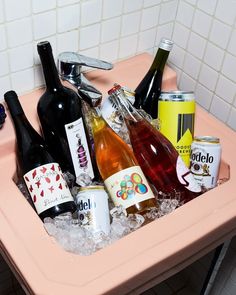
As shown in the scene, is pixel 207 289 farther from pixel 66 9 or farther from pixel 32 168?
pixel 66 9

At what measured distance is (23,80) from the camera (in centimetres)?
74

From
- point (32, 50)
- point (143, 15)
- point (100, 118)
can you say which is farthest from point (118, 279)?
point (143, 15)

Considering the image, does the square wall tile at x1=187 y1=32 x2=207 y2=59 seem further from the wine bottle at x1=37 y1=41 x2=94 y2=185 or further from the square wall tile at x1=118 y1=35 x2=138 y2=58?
the wine bottle at x1=37 y1=41 x2=94 y2=185

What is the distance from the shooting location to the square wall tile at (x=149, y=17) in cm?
81

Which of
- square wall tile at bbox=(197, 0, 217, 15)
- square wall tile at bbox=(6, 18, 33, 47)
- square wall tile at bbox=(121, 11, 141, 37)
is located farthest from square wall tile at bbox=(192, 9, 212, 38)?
square wall tile at bbox=(6, 18, 33, 47)

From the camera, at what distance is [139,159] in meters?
0.73

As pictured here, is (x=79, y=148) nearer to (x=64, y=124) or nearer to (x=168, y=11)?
(x=64, y=124)

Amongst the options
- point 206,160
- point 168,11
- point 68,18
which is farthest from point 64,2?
point 206,160

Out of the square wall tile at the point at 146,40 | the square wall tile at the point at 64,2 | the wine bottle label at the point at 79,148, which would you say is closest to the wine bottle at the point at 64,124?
the wine bottle label at the point at 79,148

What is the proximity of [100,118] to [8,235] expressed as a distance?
0.26m

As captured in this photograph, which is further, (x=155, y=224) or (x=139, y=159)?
(x=139, y=159)

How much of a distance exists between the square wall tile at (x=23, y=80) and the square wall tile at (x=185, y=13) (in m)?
0.33

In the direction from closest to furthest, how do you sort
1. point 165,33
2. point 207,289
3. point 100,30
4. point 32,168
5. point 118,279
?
point 118,279 < point 32,168 < point 100,30 < point 165,33 < point 207,289

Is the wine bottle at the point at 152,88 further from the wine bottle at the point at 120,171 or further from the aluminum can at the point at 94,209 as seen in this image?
the aluminum can at the point at 94,209
